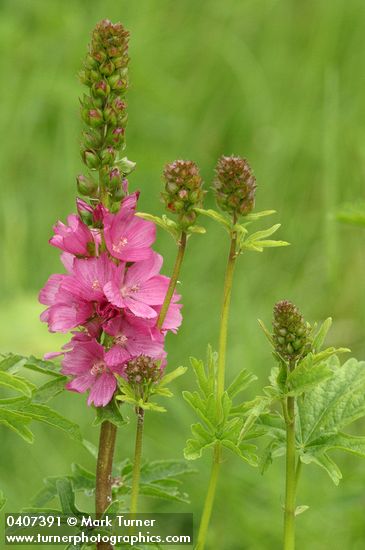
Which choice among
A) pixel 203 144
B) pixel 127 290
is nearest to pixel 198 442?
pixel 127 290

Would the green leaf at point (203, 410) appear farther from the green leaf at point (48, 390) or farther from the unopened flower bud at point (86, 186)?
the unopened flower bud at point (86, 186)

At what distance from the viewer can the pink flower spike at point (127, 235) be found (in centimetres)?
137

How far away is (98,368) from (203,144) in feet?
11.1

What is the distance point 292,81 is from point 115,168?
353 cm

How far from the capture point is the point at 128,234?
1.38 meters

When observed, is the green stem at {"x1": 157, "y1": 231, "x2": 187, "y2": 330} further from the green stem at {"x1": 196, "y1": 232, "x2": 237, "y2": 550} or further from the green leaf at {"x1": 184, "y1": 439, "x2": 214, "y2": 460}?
the green leaf at {"x1": 184, "y1": 439, "x2": 214, "y2": 460}

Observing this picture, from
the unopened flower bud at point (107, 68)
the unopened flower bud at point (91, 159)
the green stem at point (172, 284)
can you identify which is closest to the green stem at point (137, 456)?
the green stem at point (172, 284)

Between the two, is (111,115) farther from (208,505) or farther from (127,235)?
(208,505)

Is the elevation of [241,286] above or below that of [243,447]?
above

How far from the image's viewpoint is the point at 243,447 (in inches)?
52.7

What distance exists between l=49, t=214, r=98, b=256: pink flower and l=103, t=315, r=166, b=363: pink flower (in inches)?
4.4

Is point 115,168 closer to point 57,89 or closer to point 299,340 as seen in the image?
point 299,340

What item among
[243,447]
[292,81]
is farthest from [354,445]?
[292,81]

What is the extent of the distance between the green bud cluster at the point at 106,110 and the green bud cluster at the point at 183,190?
8 centimetres
